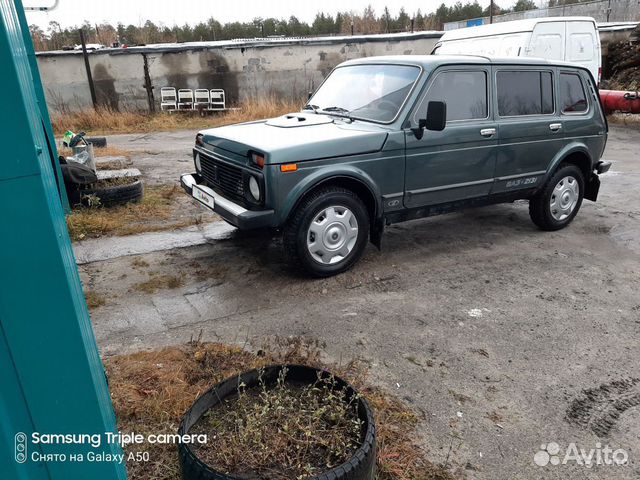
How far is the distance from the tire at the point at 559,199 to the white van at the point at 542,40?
588 centimetres

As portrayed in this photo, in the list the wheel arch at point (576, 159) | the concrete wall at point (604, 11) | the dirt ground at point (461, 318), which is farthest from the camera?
the concrete wall at point (604, 11)

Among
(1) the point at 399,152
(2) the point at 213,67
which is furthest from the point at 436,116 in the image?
(2) the point at 213,67

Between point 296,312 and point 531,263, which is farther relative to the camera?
point 531,263

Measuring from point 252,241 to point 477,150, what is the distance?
2.59 m

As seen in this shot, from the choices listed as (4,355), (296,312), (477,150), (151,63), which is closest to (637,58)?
(477,150)

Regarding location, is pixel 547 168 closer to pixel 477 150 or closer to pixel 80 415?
pixel 477 150

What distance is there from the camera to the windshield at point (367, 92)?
16.4 ft

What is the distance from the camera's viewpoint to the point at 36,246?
141 cm

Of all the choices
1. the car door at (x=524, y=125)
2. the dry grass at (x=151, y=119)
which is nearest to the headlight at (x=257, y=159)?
the car door at (x=524, y=125)

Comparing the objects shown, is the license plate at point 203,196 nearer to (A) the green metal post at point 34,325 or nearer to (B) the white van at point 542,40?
(A) the green metal post at point 34,325

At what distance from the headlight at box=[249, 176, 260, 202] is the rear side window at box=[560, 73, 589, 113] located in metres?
3.95

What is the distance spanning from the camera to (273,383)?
276 cm

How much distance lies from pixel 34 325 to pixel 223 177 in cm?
347

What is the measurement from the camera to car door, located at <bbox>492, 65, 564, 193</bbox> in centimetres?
550
